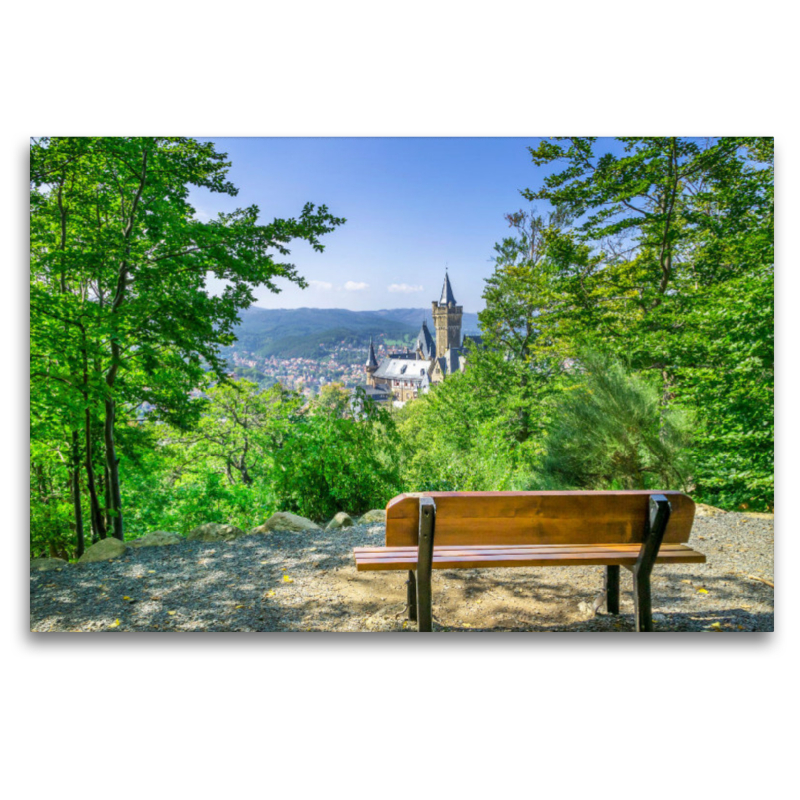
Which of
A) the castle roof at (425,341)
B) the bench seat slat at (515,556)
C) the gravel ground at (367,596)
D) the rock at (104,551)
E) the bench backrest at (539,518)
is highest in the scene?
the castle roof at (425,341)

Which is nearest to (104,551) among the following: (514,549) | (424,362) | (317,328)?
(317,328)

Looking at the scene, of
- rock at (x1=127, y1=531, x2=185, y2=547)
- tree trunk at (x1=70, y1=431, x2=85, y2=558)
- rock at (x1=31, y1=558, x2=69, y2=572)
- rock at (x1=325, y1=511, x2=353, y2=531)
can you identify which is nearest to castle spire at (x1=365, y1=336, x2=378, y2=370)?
rock at (x1=325, y1=511, x2=353, y2=531)

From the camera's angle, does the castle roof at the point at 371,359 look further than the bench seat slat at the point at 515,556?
Yes

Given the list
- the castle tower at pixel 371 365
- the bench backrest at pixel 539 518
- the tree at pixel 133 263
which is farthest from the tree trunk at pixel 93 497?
the bench backrest at pixel 539 518

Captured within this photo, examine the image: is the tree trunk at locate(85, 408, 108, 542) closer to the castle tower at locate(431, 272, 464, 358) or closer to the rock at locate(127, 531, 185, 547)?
the rock at locate(127, 531, 185, 547)

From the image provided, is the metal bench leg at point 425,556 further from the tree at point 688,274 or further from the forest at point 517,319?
the tree at point 688,274
